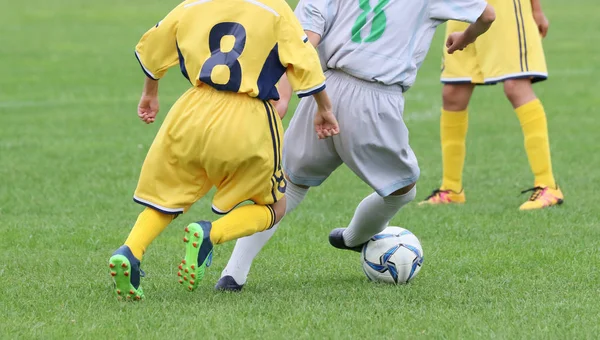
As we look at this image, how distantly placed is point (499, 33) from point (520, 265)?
242 cm

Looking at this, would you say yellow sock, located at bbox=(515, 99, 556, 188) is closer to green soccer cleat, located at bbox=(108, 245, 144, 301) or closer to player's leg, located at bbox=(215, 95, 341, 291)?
player's leg, located at bbox=(215, 95, 341, 291)

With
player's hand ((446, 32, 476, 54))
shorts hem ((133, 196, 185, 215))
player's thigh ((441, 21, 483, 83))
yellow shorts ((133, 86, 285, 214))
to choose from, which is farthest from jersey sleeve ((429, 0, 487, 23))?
player's thigh ((441, 21, 483, 83))

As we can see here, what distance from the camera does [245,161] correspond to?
4453 mm

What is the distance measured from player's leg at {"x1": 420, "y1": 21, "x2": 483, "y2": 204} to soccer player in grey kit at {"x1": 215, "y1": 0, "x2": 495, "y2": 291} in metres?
2.49

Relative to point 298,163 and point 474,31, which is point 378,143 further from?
point 474,31

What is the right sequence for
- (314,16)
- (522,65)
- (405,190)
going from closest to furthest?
(314,16) → (405,190) → (522,65)

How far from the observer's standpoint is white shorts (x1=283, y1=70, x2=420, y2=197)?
476cm

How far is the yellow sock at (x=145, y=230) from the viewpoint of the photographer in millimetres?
4500

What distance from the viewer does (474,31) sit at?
5086 mm

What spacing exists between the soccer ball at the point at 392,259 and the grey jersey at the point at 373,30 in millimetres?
833

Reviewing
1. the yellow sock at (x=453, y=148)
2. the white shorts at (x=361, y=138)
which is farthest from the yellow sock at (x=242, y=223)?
the yellow sock at (x=453, y=148)

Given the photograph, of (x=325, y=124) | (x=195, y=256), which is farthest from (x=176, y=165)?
(x=325, y=124)

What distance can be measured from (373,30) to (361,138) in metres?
0.46

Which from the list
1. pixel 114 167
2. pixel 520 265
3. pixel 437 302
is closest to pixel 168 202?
pixel 437 302
